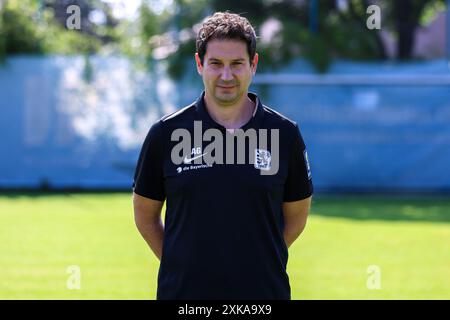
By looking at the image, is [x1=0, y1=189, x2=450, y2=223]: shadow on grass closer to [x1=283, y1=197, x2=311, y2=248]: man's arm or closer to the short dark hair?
[x1=283, y1=197, x2=311, y2=248]: man's arm

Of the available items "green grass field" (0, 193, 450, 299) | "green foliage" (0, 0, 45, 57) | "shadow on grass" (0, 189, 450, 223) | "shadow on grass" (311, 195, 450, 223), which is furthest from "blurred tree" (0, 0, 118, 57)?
"shadow on grass" (311, 195, 450, 223)

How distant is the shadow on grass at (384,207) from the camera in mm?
14250

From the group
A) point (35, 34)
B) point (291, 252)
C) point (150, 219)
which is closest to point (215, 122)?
point (150, 219)

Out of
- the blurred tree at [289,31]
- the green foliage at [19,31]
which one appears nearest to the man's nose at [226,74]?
the blurred tree at [289,31]

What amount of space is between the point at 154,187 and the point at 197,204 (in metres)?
0.34

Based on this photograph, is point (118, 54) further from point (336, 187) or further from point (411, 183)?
point (411, 183)

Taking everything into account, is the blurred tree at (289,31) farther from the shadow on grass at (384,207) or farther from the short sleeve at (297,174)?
the short sleeve at (297,174)

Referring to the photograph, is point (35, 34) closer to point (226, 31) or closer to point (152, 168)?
point (152, 168)

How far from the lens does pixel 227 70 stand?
3.54 metres

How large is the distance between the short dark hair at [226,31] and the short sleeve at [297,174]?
44cm

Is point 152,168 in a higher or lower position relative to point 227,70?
lower

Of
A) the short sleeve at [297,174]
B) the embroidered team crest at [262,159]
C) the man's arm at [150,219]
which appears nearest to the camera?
the embroidered team crest at [262,159]

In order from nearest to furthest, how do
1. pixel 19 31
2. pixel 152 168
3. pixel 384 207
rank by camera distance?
1. pixel 152 168
2. pixel 384 207
3. pixel 19 31

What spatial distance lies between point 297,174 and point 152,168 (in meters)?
0.66
